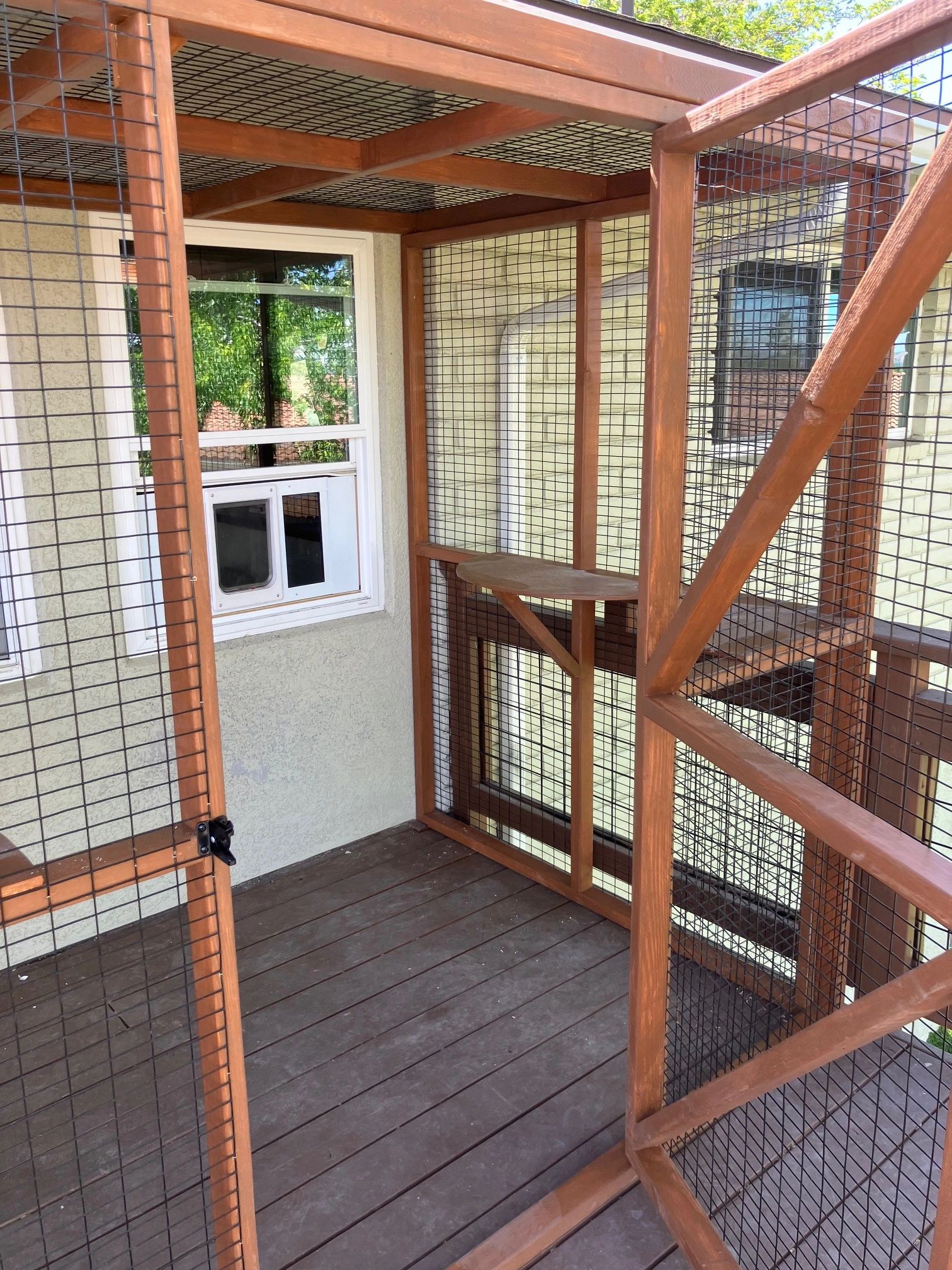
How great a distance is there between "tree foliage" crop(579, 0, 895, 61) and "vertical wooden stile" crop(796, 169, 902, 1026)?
15.0m

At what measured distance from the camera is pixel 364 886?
3697 millimetres

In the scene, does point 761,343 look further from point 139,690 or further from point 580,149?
point 139,690

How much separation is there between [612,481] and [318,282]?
5.20 feet

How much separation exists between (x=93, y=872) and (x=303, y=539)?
91.4 inches

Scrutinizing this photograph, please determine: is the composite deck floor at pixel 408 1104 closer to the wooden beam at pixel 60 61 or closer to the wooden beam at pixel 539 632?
the wooden beam at pixel 539 632

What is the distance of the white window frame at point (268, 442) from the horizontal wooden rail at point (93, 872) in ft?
4.68

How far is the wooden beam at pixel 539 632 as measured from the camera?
332 cm

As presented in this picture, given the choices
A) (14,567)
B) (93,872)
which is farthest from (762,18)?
(93,872)

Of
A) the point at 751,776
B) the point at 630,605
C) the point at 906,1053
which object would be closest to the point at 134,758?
the point at 630,605

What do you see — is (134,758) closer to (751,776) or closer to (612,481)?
(751,776)

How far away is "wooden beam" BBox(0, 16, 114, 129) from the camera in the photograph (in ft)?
4.29

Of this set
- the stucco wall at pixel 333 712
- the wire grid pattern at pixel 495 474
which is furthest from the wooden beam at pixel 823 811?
the stucco wall at pixel 333 712

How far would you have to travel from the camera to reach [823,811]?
5.15ft

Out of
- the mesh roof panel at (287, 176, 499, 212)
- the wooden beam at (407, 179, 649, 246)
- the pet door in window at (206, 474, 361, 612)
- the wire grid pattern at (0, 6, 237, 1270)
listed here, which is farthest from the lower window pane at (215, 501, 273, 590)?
the wooden beam at (407, 179, 649, 246)
